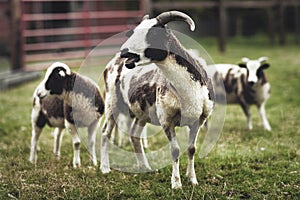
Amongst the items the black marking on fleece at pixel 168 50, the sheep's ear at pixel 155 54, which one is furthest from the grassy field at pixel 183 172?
the sheep's ear at pixel 155 54

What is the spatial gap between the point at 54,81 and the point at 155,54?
167 centimetres

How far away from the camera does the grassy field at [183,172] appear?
4352mm

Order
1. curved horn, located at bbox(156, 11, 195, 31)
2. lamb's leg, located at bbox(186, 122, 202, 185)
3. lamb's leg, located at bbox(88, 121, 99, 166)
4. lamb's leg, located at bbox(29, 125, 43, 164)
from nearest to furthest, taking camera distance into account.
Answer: curved horn, located at bbox(156, 11, 195, 31) → lamb's leg, located at bbox(186, 122, 202, 185) → lamb's leg, located at bbox(88, 121, 99, 166) → lamb's leg, located at bbox(29, 125, 43, 164)

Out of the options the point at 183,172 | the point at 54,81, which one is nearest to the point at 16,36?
the point at 54,81

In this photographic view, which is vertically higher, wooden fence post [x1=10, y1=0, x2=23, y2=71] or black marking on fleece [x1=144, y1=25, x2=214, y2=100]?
black marking on fleece [x1=144, y1=25, x2=214, y2=100]

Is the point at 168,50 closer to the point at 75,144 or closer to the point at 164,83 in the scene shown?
the point at 164,83

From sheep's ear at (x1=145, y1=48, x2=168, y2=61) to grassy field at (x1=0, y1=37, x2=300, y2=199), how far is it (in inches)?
49.4

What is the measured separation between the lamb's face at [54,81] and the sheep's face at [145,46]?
4.59ft

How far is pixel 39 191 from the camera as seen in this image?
4.42 m

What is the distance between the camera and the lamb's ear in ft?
13.2

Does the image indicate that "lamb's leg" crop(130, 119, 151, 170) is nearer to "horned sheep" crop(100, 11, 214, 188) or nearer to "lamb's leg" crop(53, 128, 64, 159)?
"horned sheep" crop(100, 11, 214, 188)

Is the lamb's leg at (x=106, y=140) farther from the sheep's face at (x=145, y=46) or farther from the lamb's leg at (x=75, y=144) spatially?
the sheep's face at (x=145, y=46)

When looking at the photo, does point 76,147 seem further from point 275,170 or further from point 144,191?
point 275,170

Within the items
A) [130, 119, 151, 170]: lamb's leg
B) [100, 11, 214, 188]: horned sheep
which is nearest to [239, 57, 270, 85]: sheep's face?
[130, 119, 151, 170]: lamb's leg
